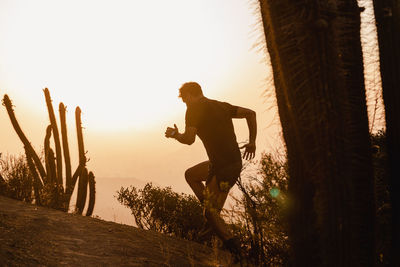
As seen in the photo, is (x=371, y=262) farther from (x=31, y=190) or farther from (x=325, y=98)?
(x=31, y=190)

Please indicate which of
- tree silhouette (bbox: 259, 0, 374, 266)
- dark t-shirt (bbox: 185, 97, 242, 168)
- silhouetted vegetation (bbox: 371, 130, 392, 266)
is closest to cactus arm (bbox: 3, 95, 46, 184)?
dark t-shirt (bbox: 185, 97, 242, 168)

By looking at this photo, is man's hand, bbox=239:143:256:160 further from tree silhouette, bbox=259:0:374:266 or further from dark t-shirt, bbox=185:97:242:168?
tree silhouette, bbox=259:0:374:266

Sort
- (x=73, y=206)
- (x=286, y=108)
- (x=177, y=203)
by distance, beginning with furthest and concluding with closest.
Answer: (x=177, y=203) < (x=73, y=206) < (x=286, y=108)

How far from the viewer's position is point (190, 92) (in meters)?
4.23

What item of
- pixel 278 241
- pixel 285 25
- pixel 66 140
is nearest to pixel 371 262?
pixel 285 25

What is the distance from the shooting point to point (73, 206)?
801 cm

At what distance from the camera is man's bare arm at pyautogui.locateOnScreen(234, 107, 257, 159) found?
401cm

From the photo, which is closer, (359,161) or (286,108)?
(359,161)

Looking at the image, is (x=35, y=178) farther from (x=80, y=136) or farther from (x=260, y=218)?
(x=260, y=218)

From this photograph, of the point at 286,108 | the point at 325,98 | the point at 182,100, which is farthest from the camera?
the point at 182,100

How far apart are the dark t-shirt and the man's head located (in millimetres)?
95

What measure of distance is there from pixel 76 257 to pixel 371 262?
2634 millimetres

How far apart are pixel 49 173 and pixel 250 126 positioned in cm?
580

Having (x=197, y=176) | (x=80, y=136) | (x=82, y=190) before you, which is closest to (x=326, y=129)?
(x=197, y=176)
